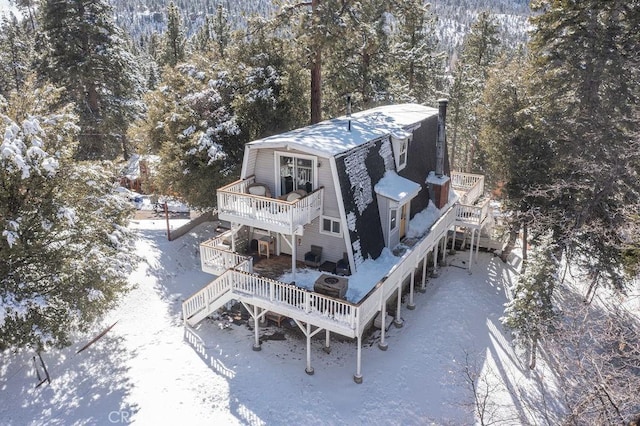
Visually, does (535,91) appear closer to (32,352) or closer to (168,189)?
(168,189)

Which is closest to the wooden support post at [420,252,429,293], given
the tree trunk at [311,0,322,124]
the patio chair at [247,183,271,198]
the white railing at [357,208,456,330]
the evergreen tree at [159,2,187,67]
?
the white railing at [357,208,456,330]

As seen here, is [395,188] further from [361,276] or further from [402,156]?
[361,276]

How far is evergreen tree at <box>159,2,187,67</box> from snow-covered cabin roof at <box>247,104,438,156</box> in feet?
89.0

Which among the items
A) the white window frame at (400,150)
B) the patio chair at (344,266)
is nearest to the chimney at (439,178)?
the white window frame at (400,150)

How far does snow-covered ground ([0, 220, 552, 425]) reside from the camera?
37.4ft

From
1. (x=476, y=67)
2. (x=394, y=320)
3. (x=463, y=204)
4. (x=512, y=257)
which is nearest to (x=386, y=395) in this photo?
(x=394, y=320)

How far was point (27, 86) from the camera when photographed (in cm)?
1231

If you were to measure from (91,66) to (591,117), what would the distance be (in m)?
25.7

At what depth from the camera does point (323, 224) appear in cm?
1394

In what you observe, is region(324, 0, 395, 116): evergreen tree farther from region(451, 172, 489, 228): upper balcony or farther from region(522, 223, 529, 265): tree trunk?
region(522, 223, 529, 265): tree trunk

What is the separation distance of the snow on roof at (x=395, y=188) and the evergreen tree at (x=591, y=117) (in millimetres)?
5095

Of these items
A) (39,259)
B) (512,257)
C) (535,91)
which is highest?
(535,91)

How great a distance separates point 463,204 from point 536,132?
416 cm

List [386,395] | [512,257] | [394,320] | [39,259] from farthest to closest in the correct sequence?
[512,257], [394,320], [386,395], [39,259]
